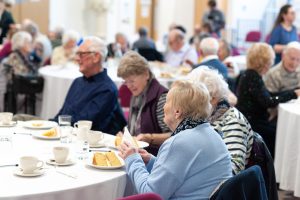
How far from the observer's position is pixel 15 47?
6875mm

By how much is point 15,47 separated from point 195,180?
498 cm

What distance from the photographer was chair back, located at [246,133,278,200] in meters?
2.89

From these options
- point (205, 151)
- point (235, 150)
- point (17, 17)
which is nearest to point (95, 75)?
point (235, 150)

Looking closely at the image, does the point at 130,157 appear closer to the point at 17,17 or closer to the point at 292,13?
the point at 292,13

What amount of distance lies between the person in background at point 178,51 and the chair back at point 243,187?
5238 millimetres

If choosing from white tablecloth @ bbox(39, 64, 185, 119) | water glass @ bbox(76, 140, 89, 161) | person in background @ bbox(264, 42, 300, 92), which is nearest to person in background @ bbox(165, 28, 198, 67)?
white tablecloth @ bbox(39, 64, 185, 119)

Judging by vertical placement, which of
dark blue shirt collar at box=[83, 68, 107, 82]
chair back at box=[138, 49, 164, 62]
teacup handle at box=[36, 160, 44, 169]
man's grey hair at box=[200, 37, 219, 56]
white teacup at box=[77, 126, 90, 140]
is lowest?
chair back at box=[138, 49, 164, 62]

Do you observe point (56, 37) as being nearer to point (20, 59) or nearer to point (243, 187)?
point (20, 59)

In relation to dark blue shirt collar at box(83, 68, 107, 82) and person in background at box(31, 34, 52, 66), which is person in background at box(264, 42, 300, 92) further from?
person in background at box(31, 34, 52, 66)

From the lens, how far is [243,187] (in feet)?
7.59

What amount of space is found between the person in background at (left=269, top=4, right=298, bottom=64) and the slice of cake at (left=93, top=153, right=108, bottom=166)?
504 cm

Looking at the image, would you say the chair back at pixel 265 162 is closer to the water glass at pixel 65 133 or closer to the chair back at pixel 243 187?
the chair back at pixel 243 187

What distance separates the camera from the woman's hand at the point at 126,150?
2.67 metres

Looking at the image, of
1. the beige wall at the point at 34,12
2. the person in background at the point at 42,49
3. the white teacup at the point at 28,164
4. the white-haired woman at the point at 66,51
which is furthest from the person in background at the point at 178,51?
the beige wall at the point at 34,12
